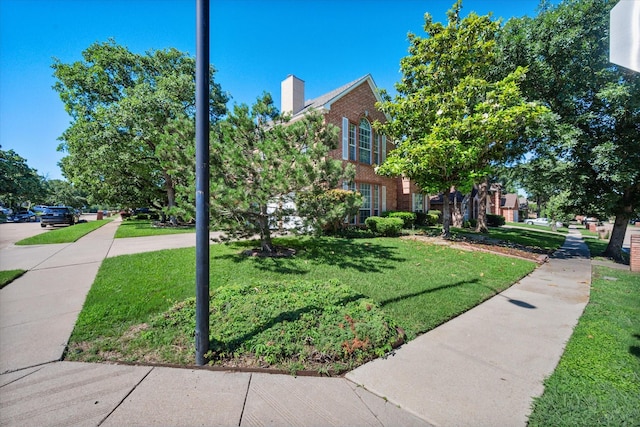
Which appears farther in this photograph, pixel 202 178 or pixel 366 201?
pixel 366 201

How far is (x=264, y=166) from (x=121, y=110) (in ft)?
43.1

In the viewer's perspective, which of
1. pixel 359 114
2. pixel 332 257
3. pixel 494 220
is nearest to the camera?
pixel 332 257

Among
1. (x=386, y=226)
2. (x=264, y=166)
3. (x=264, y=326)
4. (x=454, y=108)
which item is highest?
(x=454, y=108)

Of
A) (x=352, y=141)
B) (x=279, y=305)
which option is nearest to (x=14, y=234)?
(x=279, y=305)

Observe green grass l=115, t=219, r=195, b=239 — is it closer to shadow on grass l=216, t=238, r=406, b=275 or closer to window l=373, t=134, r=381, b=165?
shadow on grass l=216, t=238, r=406, b=275

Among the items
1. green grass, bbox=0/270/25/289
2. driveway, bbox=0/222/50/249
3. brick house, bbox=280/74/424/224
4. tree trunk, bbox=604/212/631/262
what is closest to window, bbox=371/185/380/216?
brick house, bbox=280/74/424/224

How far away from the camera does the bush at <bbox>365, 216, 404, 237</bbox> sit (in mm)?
13031

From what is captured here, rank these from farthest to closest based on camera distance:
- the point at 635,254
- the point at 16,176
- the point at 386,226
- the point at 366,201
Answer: the point at 16,176 → the point at 366,201 → the point at 386,226 → the point at 635,254

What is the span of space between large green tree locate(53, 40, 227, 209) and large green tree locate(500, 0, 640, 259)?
16.1 meters

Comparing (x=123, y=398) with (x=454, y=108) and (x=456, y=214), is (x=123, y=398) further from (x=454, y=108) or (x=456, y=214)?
(x=456, y=214)

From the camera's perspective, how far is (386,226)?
13.0 metres

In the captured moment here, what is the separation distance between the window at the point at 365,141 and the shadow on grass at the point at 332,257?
7770 millimetres

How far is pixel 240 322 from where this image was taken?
3701 millimetres

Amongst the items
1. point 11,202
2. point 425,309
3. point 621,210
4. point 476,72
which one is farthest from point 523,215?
point 11,202
